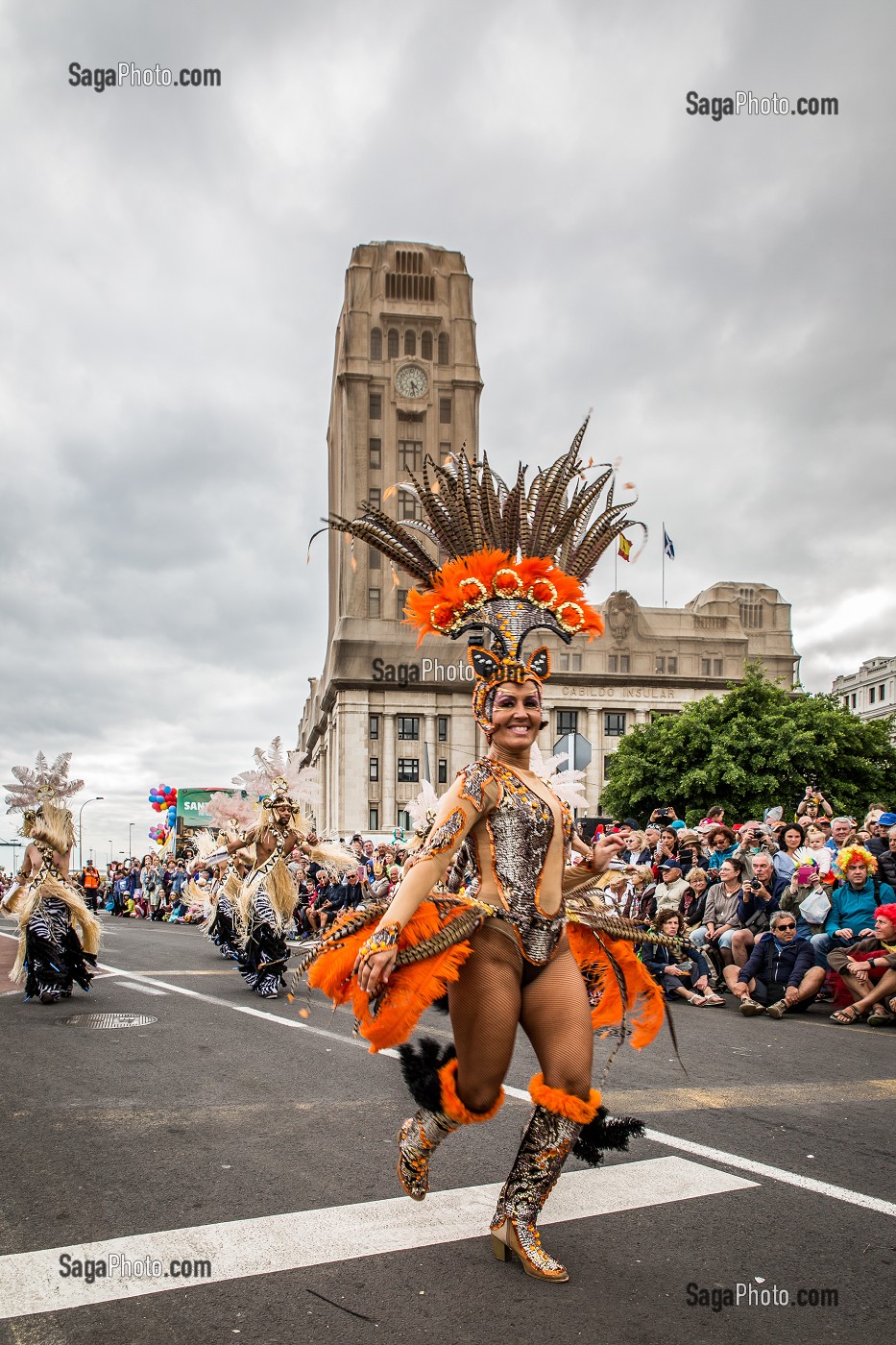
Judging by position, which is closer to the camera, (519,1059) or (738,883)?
(519,1059)

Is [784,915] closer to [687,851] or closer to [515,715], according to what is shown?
[687,851]

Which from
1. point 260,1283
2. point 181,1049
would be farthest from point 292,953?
point 260,1283

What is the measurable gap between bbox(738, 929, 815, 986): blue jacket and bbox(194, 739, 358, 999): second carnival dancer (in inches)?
170

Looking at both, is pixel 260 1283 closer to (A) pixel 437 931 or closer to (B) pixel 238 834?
A: (A) pixel 437 931

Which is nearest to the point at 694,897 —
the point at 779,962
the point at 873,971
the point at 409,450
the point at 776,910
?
the point at 776,910

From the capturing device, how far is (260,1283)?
3635 millimetres

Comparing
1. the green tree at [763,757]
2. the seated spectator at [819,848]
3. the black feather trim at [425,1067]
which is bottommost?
the black feather trim at [425,1067]

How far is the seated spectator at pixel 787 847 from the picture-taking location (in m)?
12.7

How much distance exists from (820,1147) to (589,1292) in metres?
2.28

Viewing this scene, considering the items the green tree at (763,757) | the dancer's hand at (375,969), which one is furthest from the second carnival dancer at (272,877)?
the green tree at (763,757)

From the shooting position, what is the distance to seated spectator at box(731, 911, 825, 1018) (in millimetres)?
10539

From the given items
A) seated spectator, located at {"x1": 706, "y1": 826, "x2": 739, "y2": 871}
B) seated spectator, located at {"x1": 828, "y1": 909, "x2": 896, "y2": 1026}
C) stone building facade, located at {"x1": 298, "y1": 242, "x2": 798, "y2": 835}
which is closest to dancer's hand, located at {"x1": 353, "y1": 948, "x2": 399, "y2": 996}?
seated spectator, located at {"x1": 828, "y1": 909, "x2": 896, "y2": 1026}

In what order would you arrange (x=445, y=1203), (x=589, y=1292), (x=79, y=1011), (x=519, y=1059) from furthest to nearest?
1. (x=79, y=1011)
2. (x=519, y=1059)
3. (x=445, y=1203)
4. (x=589, y=1292)

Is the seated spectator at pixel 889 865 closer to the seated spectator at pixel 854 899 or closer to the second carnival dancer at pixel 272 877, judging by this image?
the seated spectator at pixel 854 899
